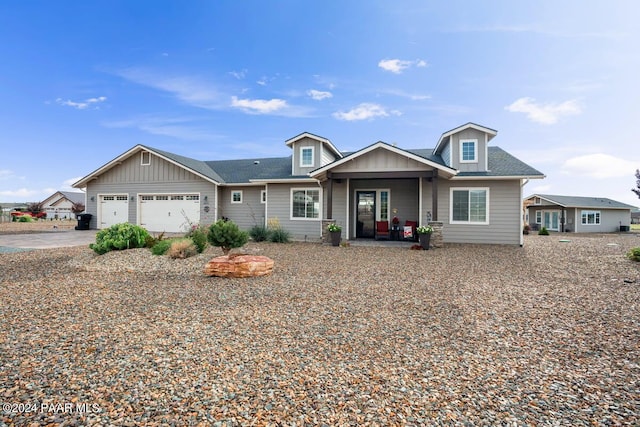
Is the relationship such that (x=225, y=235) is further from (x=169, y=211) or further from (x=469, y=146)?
(x=169, y=211)

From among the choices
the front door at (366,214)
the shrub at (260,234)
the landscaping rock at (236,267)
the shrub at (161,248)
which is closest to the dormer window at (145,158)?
the shrub at (260,234)

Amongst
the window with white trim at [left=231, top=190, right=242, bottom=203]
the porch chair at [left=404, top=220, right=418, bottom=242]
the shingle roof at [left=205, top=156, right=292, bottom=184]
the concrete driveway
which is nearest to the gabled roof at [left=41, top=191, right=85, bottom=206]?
the concrete driveway

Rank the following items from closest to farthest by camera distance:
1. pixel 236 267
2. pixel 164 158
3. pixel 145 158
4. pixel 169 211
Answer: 1. pixel 236 267
2. pixel 164 158
3. pixel 169 211
4. pixel 145 158

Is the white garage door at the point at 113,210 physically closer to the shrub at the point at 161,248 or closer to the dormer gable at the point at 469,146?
the shrub at the point at 161,248

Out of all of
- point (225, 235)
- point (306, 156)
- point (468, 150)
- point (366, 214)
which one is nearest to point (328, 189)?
point (366, 214)

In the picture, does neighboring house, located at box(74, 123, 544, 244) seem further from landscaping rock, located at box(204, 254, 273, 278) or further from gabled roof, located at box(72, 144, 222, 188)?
landscaping rock, located at box(204, 254, 273, 278)

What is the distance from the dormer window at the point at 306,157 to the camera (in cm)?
1479

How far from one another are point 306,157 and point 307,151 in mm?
292

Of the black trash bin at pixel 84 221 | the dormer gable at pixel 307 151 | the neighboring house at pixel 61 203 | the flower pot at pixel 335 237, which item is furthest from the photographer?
the neighboring house at pixel 61 203

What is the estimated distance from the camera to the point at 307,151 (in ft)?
48.7

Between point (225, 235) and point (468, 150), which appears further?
point (468, 150)

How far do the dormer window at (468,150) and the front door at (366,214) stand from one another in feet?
13.4

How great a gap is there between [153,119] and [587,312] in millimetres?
20593

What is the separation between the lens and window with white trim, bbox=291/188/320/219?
14.3 m
